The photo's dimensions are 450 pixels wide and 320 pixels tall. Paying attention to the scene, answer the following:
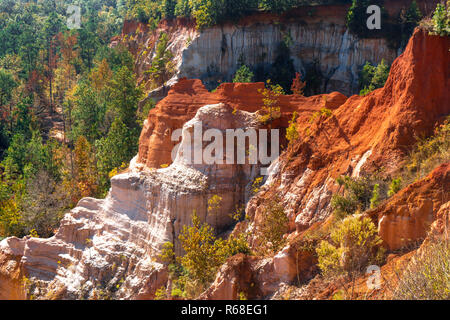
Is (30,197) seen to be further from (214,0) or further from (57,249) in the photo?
(214,0)

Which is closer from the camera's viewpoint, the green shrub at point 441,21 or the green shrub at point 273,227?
the green shrub at point 441,21

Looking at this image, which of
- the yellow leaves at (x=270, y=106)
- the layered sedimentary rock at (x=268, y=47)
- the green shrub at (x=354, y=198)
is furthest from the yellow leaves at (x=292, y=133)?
the layered sedimentary rock at (x=268, y=47)

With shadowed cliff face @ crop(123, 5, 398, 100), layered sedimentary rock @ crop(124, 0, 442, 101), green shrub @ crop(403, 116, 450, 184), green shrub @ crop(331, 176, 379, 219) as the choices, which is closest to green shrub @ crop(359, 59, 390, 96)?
layered sedimentary rock @ crop(124, 0, 442, 101)

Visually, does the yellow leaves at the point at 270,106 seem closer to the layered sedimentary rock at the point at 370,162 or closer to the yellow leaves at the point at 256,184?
the layered sedimentary rock at the point at 370,162

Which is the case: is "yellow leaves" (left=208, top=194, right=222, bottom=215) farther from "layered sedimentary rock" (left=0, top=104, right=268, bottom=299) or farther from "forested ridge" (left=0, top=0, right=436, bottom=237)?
"forested ridge" (left=0, top=0, right=436, bottom=237)

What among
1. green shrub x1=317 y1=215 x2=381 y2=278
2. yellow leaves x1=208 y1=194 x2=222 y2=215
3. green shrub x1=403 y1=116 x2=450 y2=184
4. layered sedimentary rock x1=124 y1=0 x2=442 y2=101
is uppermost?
layered sedimentary rock x1=124 y1=0 x2=442 y2=101

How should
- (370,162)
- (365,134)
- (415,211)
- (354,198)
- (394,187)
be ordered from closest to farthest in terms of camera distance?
(415,211)
(394,187)
(354,198)
(370,162)
(365,134)

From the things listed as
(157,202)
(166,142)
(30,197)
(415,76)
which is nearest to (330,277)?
(415,76)

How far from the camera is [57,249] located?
2762cm

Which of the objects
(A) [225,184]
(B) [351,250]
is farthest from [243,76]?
(B) [351,250]

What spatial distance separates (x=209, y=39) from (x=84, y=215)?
31.0 metres

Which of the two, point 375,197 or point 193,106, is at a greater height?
point 193,106

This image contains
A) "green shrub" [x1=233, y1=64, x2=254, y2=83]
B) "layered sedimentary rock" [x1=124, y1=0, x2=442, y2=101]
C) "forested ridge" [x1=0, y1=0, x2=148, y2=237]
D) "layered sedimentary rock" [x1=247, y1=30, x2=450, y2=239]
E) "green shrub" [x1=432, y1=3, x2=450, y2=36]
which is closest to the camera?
"green shrub" [x1=432, y1=3, x2=450, y2=36]

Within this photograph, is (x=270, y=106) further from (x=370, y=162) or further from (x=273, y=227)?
(x=273, y=227)
